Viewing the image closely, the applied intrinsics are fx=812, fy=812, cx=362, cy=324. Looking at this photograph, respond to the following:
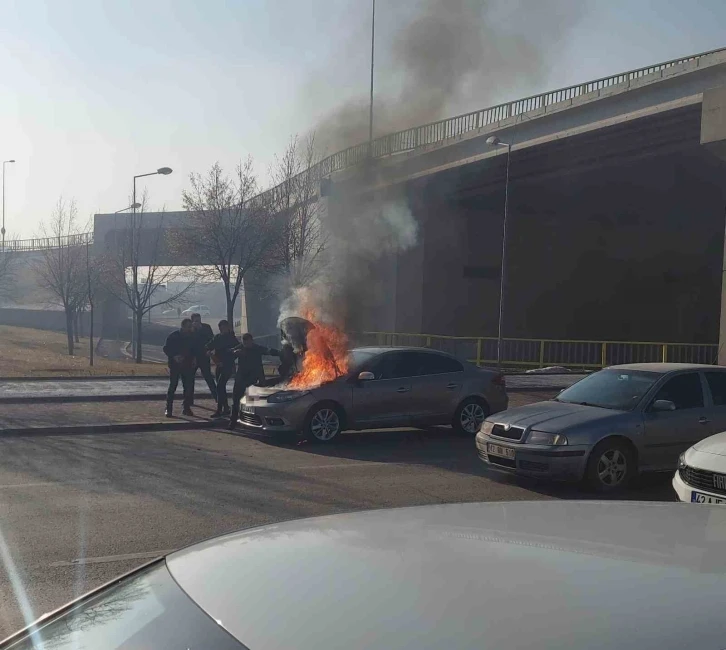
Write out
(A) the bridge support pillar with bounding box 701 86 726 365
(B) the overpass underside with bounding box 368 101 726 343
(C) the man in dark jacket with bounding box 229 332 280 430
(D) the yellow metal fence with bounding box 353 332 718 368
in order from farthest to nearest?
1. (B) the overpass underside with bounding box 368 101 726 343
2. (D) the yellow metal fence with bounding box 353 332 718 368
3. (A) the bridge support pillar with bounding box 701 86 726 365
4. (C) the man in dark jacket with bounding box 229 332 280 430

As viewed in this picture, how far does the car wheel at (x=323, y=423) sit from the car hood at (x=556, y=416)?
3212 millimetres

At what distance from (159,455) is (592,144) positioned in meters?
21.9

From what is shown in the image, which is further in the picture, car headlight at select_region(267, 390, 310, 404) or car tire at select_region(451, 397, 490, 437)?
car tire at select_region(451, 397, 490, 437)

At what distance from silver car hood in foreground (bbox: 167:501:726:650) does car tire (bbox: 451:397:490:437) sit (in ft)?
33.8

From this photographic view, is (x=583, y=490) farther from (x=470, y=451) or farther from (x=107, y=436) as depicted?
(x=107, y=436)

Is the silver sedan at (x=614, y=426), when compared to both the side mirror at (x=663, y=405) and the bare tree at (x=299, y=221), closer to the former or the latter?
the side mirror at (x=663, y=405)

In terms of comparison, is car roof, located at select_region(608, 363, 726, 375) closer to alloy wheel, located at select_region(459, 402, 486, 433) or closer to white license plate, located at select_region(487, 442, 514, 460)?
white license plate, located at select_region(487, 442, 514, 460)

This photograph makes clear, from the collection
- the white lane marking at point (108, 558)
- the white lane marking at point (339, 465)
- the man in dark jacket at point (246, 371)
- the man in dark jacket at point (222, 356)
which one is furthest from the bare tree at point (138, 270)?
the white lane marking at point (108, 558)

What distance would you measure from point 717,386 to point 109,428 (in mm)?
8665

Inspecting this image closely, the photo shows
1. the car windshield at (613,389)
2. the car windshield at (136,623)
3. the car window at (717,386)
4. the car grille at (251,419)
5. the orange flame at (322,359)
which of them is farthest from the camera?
the orange flame at (322,359)

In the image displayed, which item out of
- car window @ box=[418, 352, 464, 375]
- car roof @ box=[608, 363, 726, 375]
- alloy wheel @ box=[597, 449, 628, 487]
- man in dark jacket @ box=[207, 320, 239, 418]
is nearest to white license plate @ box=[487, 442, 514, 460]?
alloy wheel @ box=[597, 449, 628, 487]

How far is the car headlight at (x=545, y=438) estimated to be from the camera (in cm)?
849

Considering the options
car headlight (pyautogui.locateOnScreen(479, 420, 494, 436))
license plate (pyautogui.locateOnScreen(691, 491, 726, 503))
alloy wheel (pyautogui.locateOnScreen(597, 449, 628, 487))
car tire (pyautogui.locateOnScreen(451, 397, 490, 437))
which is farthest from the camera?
car tire (pyautogui.locateOnScreen(451, 397, 490, 437))

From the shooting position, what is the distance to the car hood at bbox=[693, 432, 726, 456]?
675 cm
